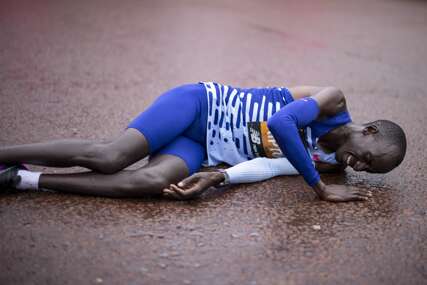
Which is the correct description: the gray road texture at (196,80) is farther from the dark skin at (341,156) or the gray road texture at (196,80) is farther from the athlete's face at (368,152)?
the athlete's face at (368,152)

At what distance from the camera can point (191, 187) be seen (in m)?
3.31

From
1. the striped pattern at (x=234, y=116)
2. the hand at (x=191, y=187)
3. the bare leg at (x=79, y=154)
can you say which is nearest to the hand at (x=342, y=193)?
the striped pattern at (x=234, y=116)

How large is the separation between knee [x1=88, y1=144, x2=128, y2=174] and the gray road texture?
18 cm

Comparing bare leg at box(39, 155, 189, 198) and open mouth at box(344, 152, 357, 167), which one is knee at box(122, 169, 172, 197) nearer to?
bare leg at box(39, 155, 189, 198)

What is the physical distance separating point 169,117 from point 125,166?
16.6 inches

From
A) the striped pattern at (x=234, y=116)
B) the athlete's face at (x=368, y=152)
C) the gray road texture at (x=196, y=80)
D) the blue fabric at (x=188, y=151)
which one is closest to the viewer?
the gray road texture at (x=196, y=80)

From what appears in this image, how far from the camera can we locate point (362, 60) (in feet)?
24.4

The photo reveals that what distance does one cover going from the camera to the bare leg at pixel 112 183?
3291 millimetres

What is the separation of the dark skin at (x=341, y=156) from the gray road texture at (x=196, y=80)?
3.4 inches

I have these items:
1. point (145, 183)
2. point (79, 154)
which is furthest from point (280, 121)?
point (79, 154)

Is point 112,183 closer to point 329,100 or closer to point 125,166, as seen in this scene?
point 125,166

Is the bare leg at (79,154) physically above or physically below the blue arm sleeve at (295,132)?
below

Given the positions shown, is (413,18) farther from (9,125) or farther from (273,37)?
(9,125)

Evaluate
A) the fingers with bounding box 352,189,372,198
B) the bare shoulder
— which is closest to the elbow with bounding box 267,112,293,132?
the bare shoulder
